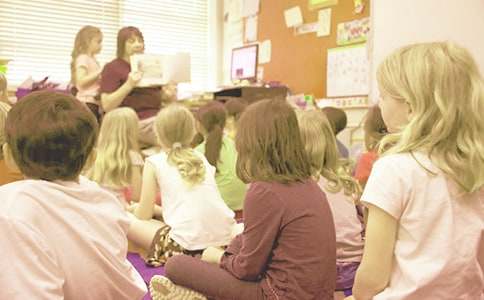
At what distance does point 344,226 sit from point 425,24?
79.6 inches

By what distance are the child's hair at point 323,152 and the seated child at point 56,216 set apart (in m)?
0.87

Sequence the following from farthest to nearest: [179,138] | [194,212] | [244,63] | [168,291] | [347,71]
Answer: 1. [244,63]
2. [347,71]
3. [179,138]
4. [194,212]
5. [168,291]

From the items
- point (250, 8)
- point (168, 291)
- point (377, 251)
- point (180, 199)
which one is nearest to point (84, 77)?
point (250, 8)

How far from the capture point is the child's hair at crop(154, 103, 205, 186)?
85.4 inches

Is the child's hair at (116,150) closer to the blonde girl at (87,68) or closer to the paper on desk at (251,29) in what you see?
the blonde girl at (87,68)

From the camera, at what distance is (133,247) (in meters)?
2.50

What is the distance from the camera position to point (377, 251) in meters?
1.06

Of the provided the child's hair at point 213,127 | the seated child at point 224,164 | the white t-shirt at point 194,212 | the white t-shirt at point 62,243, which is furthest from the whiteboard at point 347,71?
the white t-shirt at point 62,243

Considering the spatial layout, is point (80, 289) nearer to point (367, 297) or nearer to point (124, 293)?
point (124, 293)

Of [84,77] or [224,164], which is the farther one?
[84,77]

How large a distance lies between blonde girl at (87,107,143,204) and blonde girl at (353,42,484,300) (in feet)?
5.43

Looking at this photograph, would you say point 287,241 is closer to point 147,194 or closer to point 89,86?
point 147,194

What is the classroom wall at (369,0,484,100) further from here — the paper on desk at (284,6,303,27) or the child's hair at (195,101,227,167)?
the child's hair at (195,101,227,167)

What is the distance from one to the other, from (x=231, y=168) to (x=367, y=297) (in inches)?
64.6
